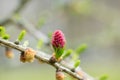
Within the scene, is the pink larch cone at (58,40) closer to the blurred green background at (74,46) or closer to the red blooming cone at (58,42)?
the red blooming cone at (58,42)

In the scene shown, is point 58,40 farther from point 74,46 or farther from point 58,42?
point 74,46

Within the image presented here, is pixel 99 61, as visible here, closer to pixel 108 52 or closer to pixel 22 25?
pixel 108 52

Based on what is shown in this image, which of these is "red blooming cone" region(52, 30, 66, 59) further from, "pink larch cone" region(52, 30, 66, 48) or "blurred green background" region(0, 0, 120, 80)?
"blurred green background" region(0, 0, 120, 80)

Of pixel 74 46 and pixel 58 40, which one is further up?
pixel 74 46

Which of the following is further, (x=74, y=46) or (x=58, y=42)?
(x=74, y=46)

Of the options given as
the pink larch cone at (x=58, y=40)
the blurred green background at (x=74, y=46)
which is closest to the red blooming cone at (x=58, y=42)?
the pink larch cone at (x=58, y=40)

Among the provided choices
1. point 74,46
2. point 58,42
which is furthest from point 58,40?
point 74,46

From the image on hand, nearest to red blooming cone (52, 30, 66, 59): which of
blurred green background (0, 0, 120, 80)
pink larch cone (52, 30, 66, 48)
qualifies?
pink larch cone (52, 30, 66, 48)

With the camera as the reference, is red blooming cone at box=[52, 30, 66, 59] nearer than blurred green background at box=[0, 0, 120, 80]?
Yes

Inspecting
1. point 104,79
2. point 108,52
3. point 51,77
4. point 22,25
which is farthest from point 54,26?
point 104,79
